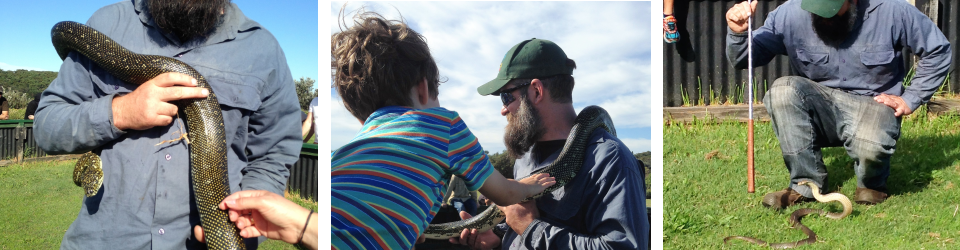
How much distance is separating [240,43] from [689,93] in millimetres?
4525

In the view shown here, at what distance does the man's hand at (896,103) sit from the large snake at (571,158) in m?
2.96

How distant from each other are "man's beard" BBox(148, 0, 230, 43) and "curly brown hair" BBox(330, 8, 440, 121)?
0.41 meters

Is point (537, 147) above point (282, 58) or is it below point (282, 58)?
below

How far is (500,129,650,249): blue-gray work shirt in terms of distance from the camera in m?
2.08

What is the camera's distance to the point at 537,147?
82.7 inches

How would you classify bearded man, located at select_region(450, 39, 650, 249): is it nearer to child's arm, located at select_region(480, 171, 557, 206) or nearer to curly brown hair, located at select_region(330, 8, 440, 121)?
child's arm, located at select_region(480, 171, 557, 206)

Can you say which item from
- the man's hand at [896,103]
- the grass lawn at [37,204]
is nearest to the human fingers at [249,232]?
the grass lawn at [37,204]

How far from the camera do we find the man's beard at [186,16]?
71.9 inches

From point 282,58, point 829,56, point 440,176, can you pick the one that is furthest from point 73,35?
point 829,56

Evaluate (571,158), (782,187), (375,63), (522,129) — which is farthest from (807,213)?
(375,63)

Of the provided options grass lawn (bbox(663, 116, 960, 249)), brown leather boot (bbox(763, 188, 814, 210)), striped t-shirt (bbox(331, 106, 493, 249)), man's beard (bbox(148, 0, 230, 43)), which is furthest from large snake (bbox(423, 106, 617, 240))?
brown leather boot (bbox(763, 188, 814, 210))

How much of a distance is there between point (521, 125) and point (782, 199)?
9.06 ft

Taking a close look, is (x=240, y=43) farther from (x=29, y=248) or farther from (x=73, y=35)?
(x=29, y=248)

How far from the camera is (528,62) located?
2.05 meters
